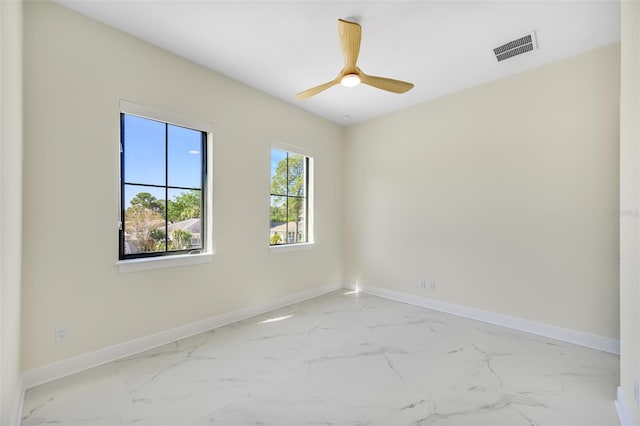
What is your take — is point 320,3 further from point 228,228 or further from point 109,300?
point 109,300

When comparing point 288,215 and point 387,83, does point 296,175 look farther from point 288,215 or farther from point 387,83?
point 387,83

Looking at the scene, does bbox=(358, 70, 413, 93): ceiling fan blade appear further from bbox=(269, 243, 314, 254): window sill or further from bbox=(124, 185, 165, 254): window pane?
bbox=(269, 243, 314, 254): window sill

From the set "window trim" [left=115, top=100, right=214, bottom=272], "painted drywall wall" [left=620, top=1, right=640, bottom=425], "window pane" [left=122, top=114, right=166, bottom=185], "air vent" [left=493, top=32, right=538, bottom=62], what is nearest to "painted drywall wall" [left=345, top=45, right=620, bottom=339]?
"air vent" [left=493, top=32, right=538, bottom=62]

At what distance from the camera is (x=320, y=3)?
2.17 m

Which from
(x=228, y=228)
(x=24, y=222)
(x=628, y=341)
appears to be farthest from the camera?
(x=228, y=228)

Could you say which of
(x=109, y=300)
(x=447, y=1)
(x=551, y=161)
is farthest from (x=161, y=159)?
(x=551, y=161)

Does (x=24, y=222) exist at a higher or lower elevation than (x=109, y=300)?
higher

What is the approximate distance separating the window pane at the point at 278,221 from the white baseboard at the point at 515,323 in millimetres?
1773

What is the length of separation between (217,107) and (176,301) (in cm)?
212

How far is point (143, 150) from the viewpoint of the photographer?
2.75 metres

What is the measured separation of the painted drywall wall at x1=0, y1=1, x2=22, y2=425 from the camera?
4.76 ft

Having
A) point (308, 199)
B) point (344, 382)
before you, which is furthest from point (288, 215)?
point (344, 382)

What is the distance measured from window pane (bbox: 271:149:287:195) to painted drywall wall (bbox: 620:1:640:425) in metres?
3.35

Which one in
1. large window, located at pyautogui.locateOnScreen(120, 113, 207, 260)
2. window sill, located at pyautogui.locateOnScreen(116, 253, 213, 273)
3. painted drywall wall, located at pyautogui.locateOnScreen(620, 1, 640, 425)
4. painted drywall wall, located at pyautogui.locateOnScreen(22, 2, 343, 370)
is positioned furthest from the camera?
large window, located at pyautogui.locateOnScreen(120, 113, 207, 260)
